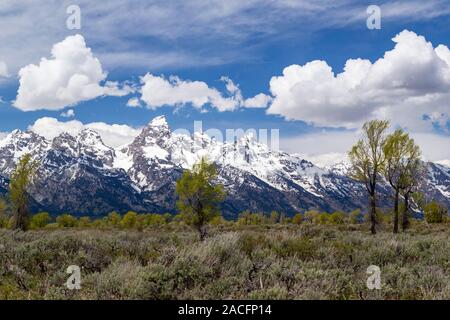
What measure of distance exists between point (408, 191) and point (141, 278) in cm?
4976

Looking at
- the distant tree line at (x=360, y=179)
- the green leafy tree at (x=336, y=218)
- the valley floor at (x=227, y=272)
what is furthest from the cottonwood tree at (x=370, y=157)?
the green leafy tree at (x=336, y=218)

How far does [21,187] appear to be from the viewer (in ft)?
188

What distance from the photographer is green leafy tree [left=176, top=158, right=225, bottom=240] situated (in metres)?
48.4

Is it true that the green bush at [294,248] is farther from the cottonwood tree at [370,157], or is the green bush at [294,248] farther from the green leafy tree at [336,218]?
the green leafy tree at [336,218]

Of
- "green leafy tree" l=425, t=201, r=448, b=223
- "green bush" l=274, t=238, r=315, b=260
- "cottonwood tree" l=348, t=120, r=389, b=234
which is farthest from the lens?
"green leafy tree" l=425, t=201, r=448, b=223

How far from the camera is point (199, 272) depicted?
895 centimetres

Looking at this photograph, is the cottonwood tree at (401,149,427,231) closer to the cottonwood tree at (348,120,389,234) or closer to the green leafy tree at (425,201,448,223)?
the cottonwood tree at (348,120,389,234)

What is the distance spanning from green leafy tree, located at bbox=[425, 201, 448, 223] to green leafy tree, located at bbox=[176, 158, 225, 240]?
5273cm

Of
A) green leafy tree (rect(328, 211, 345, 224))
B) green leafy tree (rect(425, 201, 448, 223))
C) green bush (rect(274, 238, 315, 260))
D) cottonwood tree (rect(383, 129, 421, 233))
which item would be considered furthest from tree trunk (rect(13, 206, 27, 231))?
green leafy tree (rect(328, 211, 345, 224))

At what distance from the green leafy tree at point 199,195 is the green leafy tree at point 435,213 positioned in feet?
173

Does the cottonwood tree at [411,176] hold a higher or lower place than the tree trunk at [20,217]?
higher

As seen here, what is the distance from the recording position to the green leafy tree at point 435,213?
281 feet
